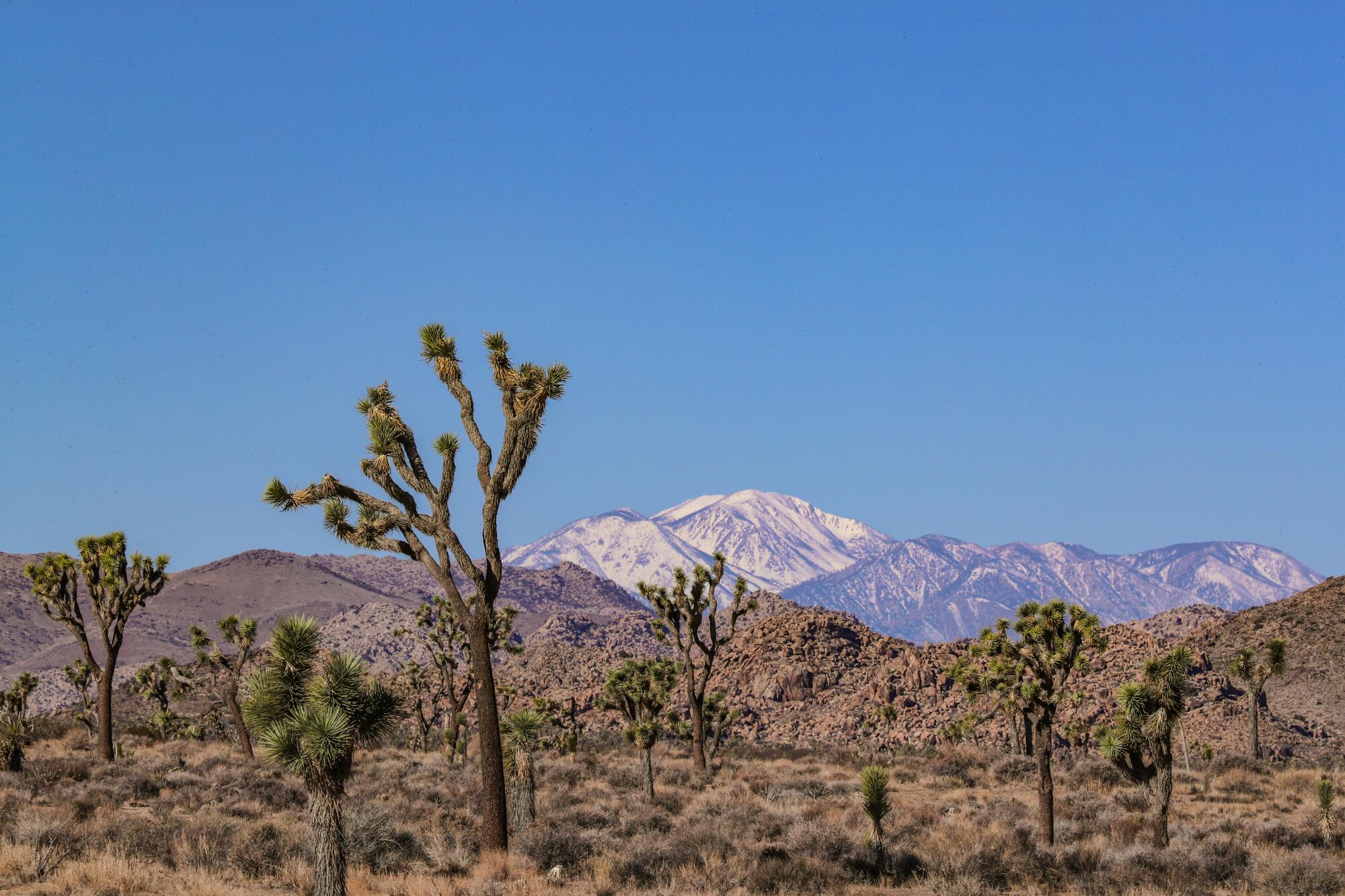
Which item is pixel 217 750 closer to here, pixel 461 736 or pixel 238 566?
pixel 461 736

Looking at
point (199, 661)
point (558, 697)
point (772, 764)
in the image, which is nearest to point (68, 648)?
point (558, 697)

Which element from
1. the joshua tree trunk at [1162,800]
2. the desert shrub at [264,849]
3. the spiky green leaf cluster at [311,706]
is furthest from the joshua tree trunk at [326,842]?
the joshua tree trunk at [1162,800]

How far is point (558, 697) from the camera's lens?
246ft

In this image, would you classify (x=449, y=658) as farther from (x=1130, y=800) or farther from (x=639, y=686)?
(x=1130, y=800)

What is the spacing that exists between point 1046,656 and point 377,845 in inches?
500

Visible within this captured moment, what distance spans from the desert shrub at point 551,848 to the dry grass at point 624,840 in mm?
34

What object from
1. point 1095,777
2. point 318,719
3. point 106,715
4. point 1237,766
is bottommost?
point 1237,766

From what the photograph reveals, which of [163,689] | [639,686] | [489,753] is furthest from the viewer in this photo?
[163,689]

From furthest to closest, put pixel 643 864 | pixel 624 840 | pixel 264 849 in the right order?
pixel 624 840, pixel 643 864, pixel 264 849

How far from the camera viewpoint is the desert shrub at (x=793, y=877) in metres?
15.1

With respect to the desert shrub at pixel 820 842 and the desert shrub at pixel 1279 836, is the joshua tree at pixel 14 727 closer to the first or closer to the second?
the desert shrub at pixel 820 842

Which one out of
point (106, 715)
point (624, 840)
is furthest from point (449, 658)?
point (624, 840)

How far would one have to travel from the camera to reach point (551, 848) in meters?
16.7

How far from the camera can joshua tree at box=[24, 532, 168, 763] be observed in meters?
28.6
